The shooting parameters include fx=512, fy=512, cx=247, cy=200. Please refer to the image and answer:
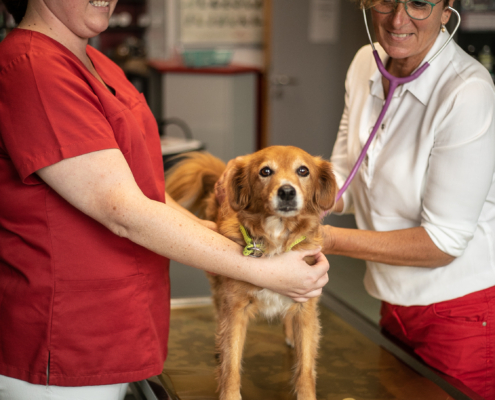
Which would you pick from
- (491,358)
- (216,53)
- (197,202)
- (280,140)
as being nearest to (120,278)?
(197,202)

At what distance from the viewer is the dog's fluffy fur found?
48.4 inches

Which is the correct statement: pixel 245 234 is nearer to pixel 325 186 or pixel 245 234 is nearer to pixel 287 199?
pixel 287 199

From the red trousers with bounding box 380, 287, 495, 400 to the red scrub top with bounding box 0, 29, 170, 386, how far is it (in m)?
Answer: 0.78

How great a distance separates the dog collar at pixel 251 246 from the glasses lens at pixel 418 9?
2.02ft

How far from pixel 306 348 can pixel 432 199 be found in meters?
0.49

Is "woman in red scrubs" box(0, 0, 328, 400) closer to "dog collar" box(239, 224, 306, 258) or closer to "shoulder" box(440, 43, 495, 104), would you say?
"dog collar" box(239, 224, 306, 258)

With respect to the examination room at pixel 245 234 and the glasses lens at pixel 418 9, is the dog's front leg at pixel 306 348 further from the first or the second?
the glasses lens at pixel 418 9

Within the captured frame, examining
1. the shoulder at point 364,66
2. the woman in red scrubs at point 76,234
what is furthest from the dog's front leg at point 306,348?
the shoulder at point 364,66

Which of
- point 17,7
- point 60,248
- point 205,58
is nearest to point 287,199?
point 60,248

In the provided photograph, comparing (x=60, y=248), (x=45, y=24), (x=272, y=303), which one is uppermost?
(x=45, y=24)

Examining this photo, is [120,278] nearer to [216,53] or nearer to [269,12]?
[269,12]

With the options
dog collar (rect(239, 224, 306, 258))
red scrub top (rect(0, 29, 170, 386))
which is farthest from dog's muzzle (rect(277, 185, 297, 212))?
red scrub top (rect(0, 29, 170, 386))

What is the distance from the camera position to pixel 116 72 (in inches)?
49.8

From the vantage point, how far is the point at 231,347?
126 cm
